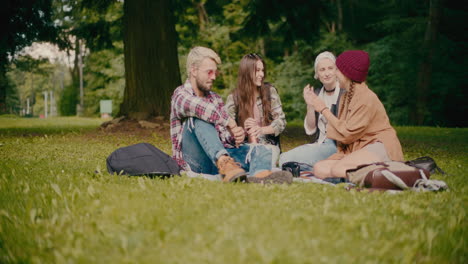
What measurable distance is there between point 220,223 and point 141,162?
2.01 m

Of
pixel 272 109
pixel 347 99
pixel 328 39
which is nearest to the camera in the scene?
pixel 347 99

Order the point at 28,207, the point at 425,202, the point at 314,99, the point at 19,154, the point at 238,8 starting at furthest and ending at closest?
the point at 238,8 < the point at 19,154 < the point at 314,99 < the point at 425,202 < the point at 28,207

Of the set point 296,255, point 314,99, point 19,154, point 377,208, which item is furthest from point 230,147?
point 19,154

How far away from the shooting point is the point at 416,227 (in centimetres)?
264

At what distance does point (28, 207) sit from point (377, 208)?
236 centimetres

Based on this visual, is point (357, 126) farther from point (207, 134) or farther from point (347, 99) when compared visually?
point (207, 134)

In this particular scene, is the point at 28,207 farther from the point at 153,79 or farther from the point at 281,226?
the point at 153,79

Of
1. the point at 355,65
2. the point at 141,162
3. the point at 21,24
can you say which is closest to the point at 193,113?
the point at 141,162

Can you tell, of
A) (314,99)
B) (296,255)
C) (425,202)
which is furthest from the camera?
(314,99)

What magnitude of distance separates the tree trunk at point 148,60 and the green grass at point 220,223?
666 centimetres

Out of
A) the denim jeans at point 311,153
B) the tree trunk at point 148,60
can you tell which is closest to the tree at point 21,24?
the tree trunk at point 148,60

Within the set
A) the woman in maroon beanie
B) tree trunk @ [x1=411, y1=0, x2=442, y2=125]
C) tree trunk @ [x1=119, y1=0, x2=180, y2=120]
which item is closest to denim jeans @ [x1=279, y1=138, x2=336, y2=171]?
the woman in maroon beanie

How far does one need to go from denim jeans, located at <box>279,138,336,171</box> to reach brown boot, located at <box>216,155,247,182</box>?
1336 mm

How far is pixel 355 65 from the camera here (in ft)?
14.6
